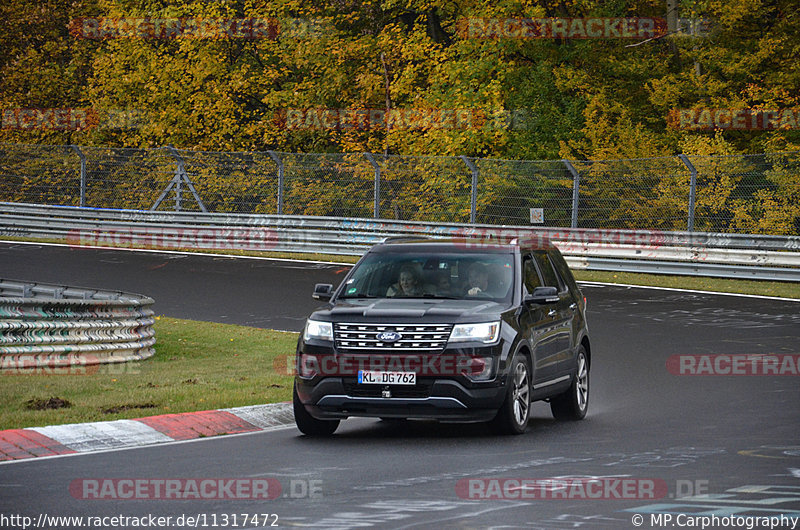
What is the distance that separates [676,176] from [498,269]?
17.6 m

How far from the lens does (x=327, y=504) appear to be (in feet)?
27.2

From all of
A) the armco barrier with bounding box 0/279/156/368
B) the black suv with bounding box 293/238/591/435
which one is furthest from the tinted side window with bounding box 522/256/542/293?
the armco barrier with bounding box 0/279/156/368

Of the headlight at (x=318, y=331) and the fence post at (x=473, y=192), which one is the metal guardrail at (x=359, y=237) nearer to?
the fence post at (x=473, y=192)

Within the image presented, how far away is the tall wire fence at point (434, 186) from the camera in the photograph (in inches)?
1119

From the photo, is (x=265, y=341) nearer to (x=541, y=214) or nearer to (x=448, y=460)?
(x=448, y=460)

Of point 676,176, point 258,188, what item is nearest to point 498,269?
point 676,176

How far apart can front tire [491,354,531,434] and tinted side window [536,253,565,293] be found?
1.58m

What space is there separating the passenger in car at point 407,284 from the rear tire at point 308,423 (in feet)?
4.42

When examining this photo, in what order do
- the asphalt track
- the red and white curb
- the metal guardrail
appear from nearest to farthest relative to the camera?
the asphalt track → the red and white curb → the metal guardrail

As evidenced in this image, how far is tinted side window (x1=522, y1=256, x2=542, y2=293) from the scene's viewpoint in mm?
12732

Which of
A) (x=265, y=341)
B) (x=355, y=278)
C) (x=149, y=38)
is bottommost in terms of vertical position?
(x=265, y=341)

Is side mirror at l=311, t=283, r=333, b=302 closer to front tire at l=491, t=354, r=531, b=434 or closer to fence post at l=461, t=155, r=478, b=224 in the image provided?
front tire at l=491, t=354, r=531, b=434

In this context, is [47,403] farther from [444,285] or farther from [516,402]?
[516,402]

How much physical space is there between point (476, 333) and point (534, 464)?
174 centimetres
